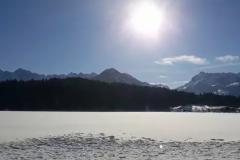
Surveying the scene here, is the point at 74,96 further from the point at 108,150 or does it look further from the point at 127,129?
the point at 108,150

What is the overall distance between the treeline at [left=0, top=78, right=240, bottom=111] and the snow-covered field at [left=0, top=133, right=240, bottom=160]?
12720 centimetres

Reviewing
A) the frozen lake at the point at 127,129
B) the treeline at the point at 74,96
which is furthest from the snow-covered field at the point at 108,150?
the treeline at the point at 74,96

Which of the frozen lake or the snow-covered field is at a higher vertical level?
the frozen lake

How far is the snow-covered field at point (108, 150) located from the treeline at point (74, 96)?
127 meters

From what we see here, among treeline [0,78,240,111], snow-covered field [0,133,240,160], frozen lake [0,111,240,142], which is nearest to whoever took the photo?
snow-covered field [0,133,240,160]

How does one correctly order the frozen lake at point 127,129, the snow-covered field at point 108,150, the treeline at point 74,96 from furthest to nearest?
the treeline at point 74,96, the frozen lake at point 127,129, the snow-covered field at point 108,150

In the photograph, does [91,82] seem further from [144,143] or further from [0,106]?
[144,143]

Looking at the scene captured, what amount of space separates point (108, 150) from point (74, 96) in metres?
146

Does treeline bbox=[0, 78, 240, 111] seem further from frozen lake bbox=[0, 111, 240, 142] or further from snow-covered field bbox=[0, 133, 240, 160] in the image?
snow-covered field bbox=[0, 133, 240, 160]

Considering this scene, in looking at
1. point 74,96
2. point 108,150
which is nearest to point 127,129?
point 108,150

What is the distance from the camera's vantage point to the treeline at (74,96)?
162 m

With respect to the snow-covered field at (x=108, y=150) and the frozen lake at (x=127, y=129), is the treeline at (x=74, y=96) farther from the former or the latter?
the snow-covered field at (x=108, y=150)

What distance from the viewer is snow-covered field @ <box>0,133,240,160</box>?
21.5 m

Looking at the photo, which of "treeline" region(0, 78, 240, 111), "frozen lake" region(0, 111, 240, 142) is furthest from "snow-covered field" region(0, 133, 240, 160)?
"treeline" region(0, 78, 240, 111)
